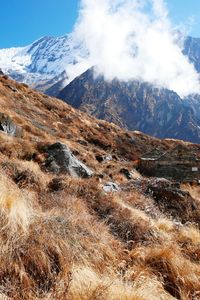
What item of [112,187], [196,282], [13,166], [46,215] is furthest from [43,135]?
[196,282]

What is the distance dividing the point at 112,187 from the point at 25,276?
827 cm

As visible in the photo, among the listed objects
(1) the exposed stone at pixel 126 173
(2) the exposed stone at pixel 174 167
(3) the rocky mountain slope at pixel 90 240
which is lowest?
(3) the rocky mountain slope at pixel 90 240

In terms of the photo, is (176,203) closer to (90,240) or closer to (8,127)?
(90,240)

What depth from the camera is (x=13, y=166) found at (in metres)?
10.5

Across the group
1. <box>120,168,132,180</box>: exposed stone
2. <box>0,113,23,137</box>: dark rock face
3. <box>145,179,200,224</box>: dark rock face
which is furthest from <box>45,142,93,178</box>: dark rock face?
<box>120,168,132,180</box>: exposed stone

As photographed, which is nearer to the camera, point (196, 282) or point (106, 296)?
point (106, 296)

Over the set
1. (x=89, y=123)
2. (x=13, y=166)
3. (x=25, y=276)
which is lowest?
(x=25, y=276)

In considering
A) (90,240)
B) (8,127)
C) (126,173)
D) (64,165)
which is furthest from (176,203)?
(8,127)

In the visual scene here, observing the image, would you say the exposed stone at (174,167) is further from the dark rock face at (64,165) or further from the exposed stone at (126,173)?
the dark rock face at (64,165)

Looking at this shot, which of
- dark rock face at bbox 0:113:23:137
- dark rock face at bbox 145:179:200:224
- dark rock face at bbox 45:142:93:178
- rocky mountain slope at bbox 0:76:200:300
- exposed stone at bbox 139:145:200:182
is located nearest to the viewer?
rocky mountain slope at bbox 0:76:200:300

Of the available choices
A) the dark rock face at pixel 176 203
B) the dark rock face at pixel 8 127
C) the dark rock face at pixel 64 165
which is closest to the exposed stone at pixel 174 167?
the dark rock face at pixel 176 203

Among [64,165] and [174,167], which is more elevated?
[174,167]

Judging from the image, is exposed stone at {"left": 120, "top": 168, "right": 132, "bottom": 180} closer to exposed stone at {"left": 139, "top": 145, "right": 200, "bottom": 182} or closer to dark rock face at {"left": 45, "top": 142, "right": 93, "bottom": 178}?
exposed stone at {"left": 139, "top": 145, "right": 200, "bottom": 182}

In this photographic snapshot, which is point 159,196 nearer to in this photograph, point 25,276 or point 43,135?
point 25,276
